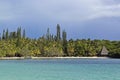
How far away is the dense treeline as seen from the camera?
121 meters

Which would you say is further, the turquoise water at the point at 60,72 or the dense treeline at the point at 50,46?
the dense treeline at the point at 50,46

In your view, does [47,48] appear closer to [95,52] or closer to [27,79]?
[95,52]

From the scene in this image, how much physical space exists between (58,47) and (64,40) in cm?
622

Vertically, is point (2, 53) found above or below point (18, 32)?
below

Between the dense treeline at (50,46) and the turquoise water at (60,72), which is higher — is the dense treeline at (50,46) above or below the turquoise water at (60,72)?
above

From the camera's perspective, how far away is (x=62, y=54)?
129625 millimetres

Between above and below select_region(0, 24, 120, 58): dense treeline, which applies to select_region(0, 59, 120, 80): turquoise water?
below

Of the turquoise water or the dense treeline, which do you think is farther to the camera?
the dense treeline

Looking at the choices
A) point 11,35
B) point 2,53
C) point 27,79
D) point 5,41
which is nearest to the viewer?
point 27,79

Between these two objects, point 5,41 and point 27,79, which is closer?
point 27,79

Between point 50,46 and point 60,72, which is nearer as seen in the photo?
point 60,72

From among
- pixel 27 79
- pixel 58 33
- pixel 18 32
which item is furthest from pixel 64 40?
pixel 27 79

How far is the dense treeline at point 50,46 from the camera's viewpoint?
12088cm

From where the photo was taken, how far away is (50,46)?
128m
